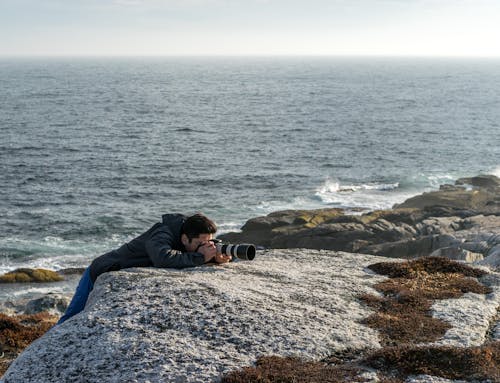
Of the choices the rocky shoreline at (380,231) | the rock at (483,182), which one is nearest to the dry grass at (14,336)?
the rocky shoreline at (380,231)

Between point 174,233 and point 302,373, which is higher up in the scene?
point 174,233

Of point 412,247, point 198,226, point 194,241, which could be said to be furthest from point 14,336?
point 412,247

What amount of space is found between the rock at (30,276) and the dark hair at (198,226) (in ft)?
101

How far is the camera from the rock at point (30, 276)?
3825 centimetres

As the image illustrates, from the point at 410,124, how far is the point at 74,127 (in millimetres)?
66525

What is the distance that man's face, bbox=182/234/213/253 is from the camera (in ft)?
34.2

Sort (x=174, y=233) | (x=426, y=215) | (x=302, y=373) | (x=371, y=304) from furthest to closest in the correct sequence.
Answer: (x=426, y=215) → (x=174, y=233) → (x=371, y=304) → (x=302, y=373)

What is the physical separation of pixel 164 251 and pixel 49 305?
19.1m

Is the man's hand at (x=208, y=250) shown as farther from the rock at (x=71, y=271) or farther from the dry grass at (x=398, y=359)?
the rock at (x=71, y=271)

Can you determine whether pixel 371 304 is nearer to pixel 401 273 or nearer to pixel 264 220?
pixel 401 273

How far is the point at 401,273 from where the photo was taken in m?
11.3

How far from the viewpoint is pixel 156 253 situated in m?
10.2

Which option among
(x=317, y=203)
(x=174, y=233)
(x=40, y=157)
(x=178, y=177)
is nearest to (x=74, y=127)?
(x=40, y=157)

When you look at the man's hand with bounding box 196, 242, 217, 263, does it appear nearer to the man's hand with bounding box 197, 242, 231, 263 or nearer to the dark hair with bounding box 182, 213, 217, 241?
the man's hand with bounding box 197, 242, 231, 263
